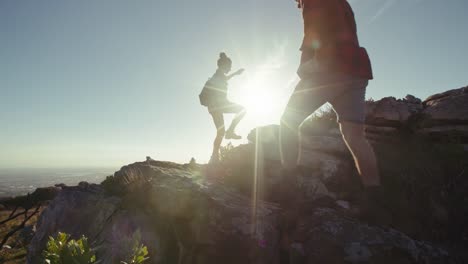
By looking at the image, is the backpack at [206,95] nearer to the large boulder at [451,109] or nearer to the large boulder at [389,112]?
the large boulder at [389,112]

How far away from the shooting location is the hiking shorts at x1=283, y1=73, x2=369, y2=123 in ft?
12.1

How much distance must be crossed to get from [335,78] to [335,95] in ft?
0.80

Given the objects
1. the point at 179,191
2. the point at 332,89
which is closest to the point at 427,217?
the point at 332,89

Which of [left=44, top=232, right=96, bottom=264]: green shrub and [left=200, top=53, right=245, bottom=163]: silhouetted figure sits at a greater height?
[left=200, top=53, right=245, bottom=163]: silhouetted figure

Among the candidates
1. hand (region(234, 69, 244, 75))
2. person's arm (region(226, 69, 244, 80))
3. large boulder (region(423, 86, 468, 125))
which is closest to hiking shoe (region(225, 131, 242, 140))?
person's arm (region(226, 69, 244, 80))

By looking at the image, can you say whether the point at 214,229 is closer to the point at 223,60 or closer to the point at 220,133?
the point at 220,133

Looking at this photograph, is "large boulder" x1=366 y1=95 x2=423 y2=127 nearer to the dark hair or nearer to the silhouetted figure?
the silhouetted figure

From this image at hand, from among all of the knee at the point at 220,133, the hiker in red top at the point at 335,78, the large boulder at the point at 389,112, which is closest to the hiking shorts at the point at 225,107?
the knee at the point at 220,133

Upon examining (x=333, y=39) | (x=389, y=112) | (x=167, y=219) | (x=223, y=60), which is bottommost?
(x=167, y=219)

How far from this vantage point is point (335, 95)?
3.77 metres

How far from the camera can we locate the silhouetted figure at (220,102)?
8156mm

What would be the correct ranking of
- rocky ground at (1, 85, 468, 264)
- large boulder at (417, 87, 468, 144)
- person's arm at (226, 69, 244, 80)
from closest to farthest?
1. rocky ground at (1, 85, 468, 264)
2. large boulder at (417, 87, 468, 144)
3. person's arm at (226, 69, 244, 80)

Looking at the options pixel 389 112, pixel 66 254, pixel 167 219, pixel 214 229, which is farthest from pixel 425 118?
pixel 66 254

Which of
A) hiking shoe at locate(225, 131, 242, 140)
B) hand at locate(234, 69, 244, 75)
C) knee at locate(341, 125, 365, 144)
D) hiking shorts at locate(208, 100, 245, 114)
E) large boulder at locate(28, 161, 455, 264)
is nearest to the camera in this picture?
large boulder at locate(28, 161, 455, 264)
